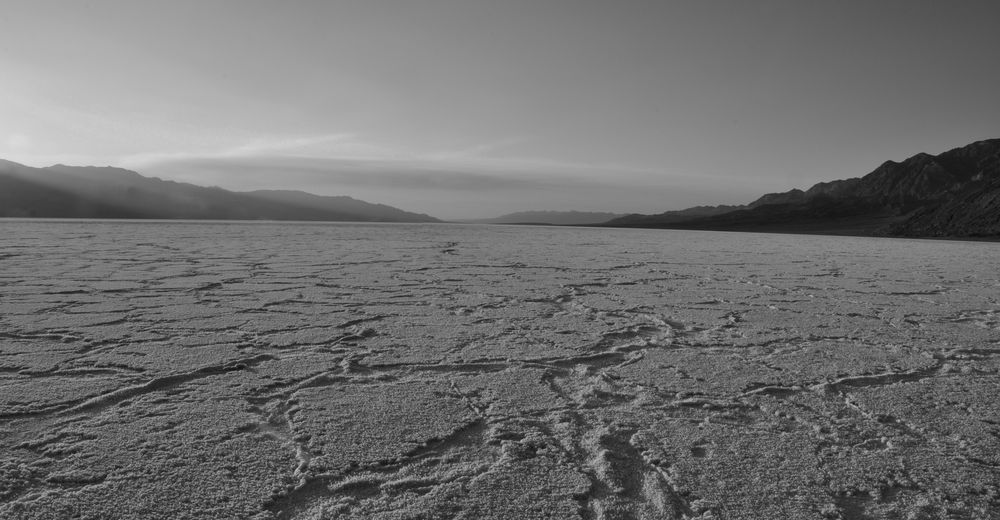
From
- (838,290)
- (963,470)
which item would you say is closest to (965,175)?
(838,290)

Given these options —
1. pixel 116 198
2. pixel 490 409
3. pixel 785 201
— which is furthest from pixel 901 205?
pixel 116 198

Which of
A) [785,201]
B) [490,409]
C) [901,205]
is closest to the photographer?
[490,409]

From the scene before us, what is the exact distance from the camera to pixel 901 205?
4603 cm

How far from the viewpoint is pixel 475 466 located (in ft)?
4.44

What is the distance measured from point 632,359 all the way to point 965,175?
79974 millimetres

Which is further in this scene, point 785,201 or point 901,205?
point 785,201

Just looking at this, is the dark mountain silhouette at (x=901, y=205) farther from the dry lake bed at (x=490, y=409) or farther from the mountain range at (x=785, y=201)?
the dry lake bed at (x=490, y=409)

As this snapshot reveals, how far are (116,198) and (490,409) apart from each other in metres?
101

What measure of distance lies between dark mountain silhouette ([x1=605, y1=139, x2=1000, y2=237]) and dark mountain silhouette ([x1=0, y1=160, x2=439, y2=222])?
69760mm

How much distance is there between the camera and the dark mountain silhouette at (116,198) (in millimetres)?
72250

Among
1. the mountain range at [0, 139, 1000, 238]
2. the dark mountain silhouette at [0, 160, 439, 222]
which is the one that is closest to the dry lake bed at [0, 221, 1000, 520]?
the mountain range at [0, 139, 1000, 238]

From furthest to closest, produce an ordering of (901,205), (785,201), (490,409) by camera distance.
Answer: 1. (785,201)
2. (901,205)
3. (490,409)

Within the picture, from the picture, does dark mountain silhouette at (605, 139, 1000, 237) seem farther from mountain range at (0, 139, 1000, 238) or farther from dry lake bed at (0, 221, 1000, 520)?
dry lake bed at (0, 221, 1000, 520)

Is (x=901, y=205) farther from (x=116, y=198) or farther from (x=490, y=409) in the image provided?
(x=116, y=198)
